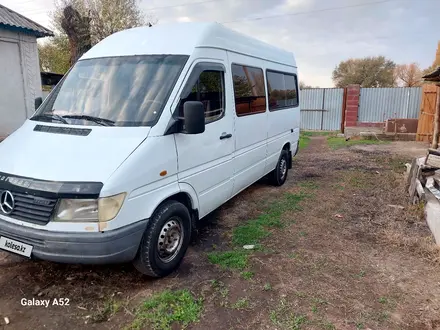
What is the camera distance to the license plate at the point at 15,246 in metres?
2.80

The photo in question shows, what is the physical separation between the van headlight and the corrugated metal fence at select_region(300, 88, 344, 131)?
610 inches

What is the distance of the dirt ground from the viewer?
2.77m

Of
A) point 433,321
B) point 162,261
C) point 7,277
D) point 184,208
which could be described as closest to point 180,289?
point 162,261

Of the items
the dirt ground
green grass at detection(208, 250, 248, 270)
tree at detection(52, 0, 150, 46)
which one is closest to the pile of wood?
the dirt ground

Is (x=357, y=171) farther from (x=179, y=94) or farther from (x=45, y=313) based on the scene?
(x=45, y=313)

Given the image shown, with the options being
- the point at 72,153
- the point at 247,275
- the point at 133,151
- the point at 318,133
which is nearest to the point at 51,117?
the point at 72,153

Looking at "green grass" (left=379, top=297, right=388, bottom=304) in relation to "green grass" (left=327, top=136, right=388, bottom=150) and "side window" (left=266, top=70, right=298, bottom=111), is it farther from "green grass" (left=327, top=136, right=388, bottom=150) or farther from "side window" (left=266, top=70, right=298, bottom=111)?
"green grass" (left=327, top=136, right=388, bottom=150)

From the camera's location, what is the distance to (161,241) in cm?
325

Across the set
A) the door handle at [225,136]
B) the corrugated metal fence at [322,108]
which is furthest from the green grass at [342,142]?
the door handle at [225,136]

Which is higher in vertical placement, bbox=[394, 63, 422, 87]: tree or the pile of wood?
bbox=[394, 63, 422, 87]: tree

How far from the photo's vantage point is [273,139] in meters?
6.13

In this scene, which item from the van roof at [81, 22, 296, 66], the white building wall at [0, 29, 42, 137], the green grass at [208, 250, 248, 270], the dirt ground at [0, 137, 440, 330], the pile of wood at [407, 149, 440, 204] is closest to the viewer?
the dirt ground at [0, 137, 440, 330]

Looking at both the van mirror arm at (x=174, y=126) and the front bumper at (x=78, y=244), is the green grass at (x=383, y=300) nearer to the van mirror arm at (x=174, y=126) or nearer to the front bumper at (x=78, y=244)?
the front bumper at (x=78, y=244)

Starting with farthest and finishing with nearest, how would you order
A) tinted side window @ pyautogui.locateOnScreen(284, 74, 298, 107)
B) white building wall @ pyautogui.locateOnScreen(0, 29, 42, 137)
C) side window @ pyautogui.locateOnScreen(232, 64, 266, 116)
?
white building wall @ pyautogui.locateOnScreen(0, 29, 42, 137), tinted side window @ pyautogui.locateOnScreen(284, 74, 298, 107), side window @ pyautogui.locateOnScreen(232, 64, 266, 116)
